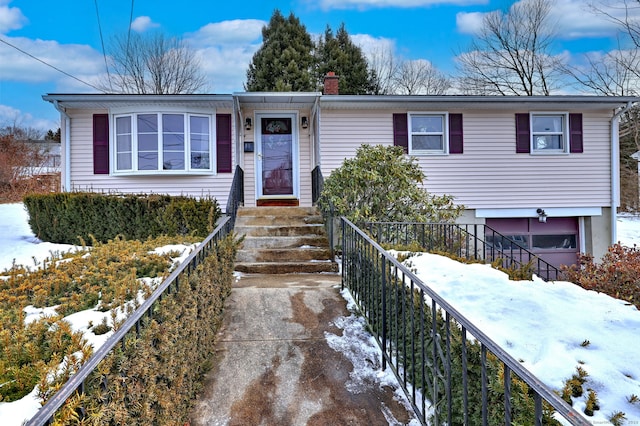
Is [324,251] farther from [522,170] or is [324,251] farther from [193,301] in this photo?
[522,170]

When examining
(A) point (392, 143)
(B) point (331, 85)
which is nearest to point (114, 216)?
(B) point (331, 85)

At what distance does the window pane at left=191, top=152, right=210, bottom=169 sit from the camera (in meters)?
8.91

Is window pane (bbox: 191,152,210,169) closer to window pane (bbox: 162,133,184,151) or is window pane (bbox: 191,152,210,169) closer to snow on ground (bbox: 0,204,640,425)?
window pane (bbox: 162,133,184,151)

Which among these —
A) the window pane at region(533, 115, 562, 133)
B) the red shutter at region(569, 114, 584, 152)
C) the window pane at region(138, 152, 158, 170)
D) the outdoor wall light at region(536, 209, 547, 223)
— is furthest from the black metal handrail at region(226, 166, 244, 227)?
the red shutter at region(569, 114, 584, 152)

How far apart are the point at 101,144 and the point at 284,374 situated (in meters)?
8.01

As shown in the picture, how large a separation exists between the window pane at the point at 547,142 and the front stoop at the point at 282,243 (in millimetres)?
6378

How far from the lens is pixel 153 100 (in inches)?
330

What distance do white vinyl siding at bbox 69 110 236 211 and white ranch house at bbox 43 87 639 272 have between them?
0.02 m

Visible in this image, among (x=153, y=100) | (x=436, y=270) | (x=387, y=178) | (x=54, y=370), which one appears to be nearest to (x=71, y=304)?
(x=54, y=370)

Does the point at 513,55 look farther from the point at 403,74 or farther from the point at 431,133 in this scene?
the point at 431,133

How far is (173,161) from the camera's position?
8.81 m

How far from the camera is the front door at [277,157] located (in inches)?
380

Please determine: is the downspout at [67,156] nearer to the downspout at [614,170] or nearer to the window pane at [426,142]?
the window pane at [426,142]

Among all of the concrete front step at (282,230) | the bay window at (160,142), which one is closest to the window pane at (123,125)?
the bay window at (160,142)
